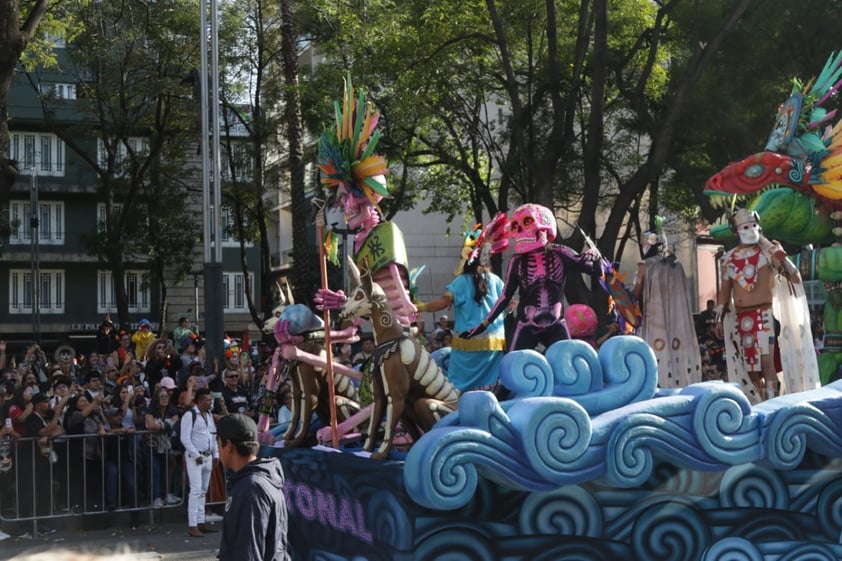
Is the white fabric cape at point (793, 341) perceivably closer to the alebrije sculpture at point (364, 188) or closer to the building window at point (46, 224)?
the alebrije sculpture at point (364, 188)

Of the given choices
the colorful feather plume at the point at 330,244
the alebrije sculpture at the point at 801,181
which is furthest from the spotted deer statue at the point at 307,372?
the alebrije sculpture at the point at 801,181

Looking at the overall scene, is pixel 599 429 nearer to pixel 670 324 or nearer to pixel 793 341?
pixel 793 341

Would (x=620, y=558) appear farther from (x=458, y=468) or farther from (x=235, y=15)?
(x=235, y=15)

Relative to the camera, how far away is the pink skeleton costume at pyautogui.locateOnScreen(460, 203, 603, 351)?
376 inches

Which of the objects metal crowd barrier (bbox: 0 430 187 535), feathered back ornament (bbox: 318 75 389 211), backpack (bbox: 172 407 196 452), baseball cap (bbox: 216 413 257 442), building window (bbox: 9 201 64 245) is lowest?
metal crowd barrier (bbox: 0 430 187 535)

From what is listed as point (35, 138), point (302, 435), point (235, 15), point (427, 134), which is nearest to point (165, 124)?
point (235, 15)

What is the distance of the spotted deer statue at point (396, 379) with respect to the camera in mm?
7719

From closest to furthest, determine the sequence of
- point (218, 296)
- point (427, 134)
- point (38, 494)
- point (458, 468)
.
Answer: point (458, 468)
point (38, 494)
point (218, 296)
point (427, 134)

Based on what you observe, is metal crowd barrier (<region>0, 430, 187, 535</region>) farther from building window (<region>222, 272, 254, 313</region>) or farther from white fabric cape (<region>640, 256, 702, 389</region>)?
building window (<region>222, 272, 254, 313</region>)

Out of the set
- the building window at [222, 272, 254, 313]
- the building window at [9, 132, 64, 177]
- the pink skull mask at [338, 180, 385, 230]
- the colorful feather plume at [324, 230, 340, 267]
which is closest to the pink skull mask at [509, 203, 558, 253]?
the pink skull mask at [338, 180, 385, 230]

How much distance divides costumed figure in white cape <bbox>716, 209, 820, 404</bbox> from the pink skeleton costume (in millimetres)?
1202

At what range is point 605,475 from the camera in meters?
6.53

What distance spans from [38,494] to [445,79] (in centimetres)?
1206

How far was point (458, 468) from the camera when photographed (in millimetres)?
6242
